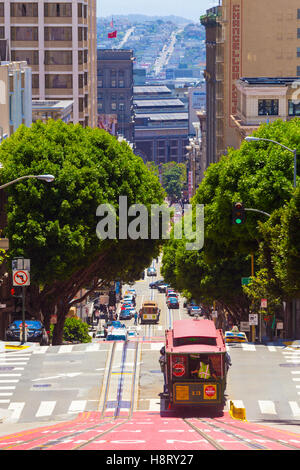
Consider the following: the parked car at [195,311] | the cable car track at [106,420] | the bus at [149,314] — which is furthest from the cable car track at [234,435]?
the parked car at [195,311]

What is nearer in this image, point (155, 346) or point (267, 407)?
point (267, 407)

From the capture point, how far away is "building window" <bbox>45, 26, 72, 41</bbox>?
135000 millimetres

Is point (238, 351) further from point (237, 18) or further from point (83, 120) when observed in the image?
point (237, 18)

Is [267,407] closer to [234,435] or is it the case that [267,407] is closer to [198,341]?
[198,341]

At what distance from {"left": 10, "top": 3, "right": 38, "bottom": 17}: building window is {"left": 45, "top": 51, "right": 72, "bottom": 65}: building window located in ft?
17.8

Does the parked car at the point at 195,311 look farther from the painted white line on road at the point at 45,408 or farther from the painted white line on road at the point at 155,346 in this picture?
the painted white line on road at the point at 45,408

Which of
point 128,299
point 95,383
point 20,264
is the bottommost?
point 128,299

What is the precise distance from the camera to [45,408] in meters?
38.5

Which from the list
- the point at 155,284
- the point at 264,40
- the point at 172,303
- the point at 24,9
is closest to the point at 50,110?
the point at 24,9

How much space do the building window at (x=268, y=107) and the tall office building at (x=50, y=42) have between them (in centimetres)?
2706

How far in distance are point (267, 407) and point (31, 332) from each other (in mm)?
25911

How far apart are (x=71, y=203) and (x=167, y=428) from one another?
34345 millimetres
